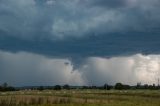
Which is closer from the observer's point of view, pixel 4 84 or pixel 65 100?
pixel 65 100

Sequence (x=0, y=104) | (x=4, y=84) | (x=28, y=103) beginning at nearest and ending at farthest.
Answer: (x=0, y=104)
(x=28, y=103)
(x=4, y=84)

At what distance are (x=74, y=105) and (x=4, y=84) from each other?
419 ft

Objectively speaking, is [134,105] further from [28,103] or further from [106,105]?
[28,103]

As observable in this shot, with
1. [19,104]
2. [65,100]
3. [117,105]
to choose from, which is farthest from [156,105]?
[19,104]

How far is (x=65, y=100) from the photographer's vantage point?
71.2 m

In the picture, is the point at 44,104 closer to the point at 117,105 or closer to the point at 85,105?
the point at 85,105

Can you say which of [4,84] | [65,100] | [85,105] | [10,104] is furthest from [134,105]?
[4,84]

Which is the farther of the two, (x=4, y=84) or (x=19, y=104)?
(x=4, y=84)

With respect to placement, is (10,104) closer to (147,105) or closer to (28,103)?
(28,103)

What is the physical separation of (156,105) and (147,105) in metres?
1.52

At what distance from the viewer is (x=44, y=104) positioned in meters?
63.2

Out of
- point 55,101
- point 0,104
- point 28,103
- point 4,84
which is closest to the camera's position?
point 0,104

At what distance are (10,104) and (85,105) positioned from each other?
36.8 feet

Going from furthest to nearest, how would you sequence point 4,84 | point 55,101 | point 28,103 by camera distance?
point 4,84 < point 55,101 < point 28,103
